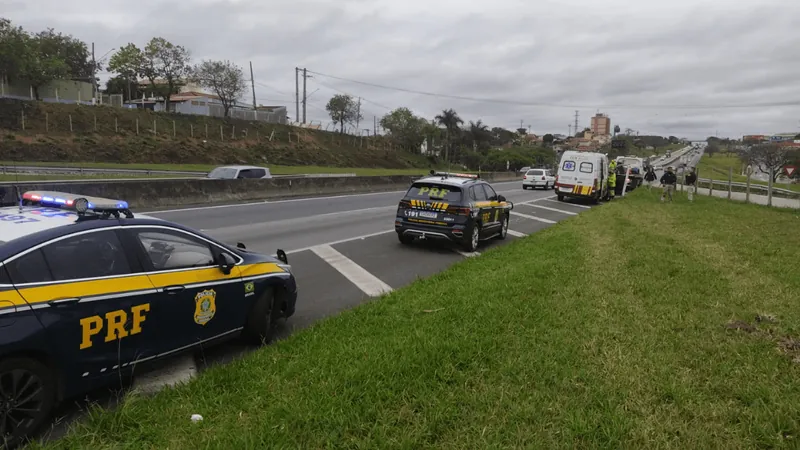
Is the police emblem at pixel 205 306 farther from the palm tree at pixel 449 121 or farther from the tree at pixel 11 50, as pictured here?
the palm tree at pixel 449 121

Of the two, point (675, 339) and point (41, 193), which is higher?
point (41, 193)

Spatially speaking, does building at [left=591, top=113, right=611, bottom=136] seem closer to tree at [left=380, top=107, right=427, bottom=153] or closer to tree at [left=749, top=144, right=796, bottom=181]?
tree at [left=380, top=107, right=427, bottom=153]

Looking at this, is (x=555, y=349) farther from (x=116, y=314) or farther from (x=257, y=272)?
(x=116, y=314)

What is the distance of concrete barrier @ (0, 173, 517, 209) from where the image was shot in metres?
15.4

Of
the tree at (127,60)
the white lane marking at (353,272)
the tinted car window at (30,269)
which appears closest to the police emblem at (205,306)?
the tinted car window at (30,269)

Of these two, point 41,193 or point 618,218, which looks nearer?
point 41,193

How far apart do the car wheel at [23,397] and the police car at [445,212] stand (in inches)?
327

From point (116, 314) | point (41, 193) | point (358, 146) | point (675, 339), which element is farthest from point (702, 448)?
point (358, 146)

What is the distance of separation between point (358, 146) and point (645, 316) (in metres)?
74.7

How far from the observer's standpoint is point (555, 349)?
192 inches

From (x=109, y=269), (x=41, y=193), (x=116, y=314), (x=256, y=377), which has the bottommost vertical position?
(x=256, y=377)

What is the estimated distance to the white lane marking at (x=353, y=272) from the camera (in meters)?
8.12

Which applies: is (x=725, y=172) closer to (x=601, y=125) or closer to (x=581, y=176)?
(x=581, y=176)

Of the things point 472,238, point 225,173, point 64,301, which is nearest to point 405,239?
point 472,238
